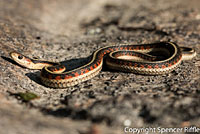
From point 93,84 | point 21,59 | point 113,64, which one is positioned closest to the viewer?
point 93,84

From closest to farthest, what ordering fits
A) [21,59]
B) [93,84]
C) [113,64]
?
[93,84]
[21,59]
[113,64]

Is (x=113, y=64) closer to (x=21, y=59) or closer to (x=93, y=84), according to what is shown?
(x=93, y=84)

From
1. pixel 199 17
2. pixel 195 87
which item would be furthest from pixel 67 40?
pixel 199 17

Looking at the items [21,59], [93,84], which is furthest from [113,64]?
[21,59]

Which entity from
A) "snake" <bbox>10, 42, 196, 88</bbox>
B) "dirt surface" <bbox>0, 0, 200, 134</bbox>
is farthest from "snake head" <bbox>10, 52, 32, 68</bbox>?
"dirt surface" <bbox>0, 0, 200, 134</bbox>

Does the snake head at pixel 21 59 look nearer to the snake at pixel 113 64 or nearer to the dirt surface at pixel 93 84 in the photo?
the snake at pixel 113 64

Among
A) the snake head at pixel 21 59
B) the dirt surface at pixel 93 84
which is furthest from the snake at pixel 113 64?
the dirt surface at pixel 93 84
